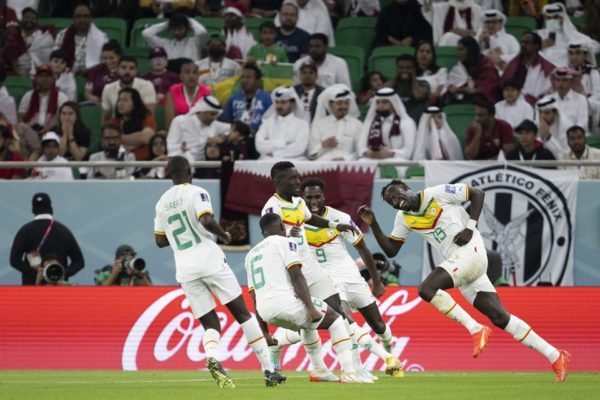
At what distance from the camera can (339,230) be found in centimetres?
1554

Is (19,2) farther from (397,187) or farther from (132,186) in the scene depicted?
(397,187)

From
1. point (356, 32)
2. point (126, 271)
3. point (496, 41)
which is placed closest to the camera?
point (126, 271)

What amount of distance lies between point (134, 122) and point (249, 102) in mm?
1946

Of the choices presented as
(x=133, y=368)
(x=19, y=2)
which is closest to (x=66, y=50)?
(x=19, y=2)

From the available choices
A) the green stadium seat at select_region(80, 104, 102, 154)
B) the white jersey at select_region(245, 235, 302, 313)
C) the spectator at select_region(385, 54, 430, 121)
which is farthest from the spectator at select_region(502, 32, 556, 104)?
A: the white jersey at select_region(245, 235, 302, 313)

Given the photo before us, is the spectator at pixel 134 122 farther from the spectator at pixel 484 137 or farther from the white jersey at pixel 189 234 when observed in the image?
the white jersey at pixel 189 234

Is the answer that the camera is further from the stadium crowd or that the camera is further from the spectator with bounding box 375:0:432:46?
the spectator with bounding box 375:0:432:46

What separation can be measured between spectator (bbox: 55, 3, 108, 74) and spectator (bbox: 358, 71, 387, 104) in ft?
16.1

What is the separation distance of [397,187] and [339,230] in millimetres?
850

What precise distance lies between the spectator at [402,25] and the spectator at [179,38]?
328 cm

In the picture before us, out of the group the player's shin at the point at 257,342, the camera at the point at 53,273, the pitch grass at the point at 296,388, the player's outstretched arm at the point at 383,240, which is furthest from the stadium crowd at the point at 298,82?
the player's shin at the point at 257,342

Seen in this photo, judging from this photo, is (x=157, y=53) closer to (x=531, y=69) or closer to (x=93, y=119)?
(x=93, y=119)

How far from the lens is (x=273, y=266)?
541 inches

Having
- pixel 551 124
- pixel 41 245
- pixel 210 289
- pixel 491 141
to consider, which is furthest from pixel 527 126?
pixel 210 289
